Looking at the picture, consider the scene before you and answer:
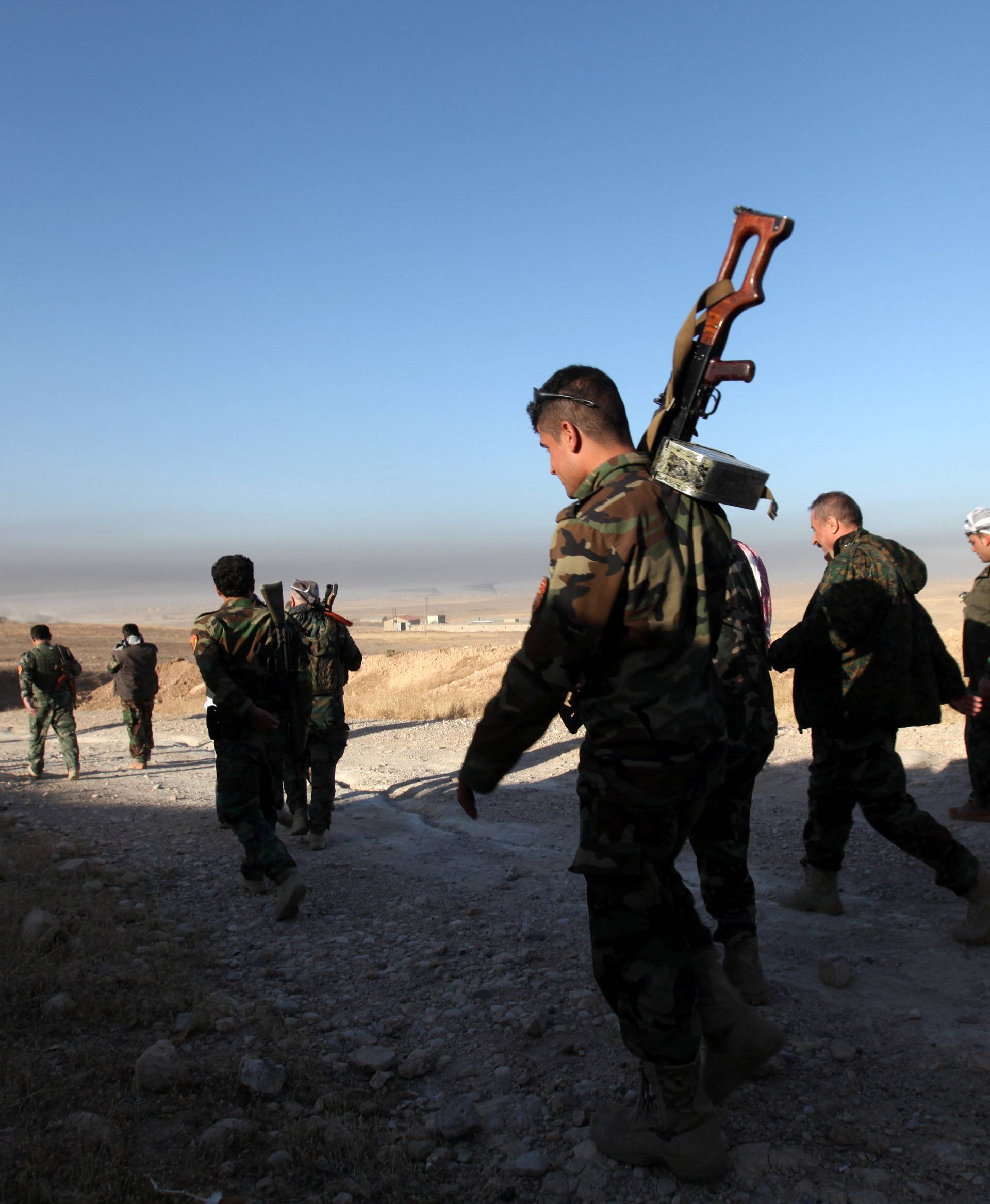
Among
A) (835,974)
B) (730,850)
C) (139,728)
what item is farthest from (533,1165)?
(139,728)

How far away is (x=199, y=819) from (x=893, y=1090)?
588 centimetres

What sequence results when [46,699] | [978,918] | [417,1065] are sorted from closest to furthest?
[417,1065] < [978,918] < [46,699]

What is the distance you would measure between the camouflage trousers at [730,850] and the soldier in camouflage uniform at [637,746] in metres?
0.86

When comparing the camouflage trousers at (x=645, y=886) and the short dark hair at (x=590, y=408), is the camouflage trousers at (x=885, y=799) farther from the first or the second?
the short dark hair at (x=590, y=408)

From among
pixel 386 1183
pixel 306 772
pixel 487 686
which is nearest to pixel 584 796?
pixel 386 1183

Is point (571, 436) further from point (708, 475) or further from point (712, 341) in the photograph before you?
point (712, 341)

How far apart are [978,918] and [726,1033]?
196 centimetres

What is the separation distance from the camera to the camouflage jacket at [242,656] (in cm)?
482

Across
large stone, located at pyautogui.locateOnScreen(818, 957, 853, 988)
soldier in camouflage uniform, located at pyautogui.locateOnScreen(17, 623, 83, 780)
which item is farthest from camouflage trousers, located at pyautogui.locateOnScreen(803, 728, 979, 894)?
soldier in camouflage uniform, located at pyautogui.locateOnScreen(17, 623, 83, 780)

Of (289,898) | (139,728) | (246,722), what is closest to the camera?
(289,898)

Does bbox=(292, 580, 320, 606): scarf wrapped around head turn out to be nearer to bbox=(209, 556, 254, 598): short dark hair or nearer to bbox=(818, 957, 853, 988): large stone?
bbox=(209, 556, 254, 598): short dark hair

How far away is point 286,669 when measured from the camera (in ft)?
17.3

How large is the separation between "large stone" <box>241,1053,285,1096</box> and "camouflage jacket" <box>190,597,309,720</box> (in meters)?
2.28

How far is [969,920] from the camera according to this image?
3729 millimetres
